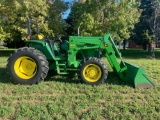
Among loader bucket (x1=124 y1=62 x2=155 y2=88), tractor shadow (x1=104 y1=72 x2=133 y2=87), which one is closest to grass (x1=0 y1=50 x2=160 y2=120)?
tractor shadow (x1=104 y1=72 x2=133 y2=87)

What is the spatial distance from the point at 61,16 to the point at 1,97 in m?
17.6

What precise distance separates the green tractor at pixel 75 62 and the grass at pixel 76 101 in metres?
0.25

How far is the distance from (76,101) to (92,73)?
135 cm

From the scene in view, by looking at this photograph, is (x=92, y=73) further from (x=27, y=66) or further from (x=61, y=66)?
(x=27, y=66)

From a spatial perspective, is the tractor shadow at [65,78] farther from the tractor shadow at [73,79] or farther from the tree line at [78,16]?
the tree line at [78,16]

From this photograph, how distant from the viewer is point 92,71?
6414 mm

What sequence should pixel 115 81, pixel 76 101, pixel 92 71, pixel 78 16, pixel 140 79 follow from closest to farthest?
pixel 76 101, pixel 140 79, pixel 92 71, pixel 115 81, pixel 78 16

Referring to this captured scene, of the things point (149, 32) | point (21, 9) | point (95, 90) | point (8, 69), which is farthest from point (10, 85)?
point (149, 32)

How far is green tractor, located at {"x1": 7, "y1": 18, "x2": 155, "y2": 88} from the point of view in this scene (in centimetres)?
635

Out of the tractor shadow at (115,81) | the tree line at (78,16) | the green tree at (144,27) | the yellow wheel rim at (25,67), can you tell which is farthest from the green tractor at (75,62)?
the green tree at (144,27)

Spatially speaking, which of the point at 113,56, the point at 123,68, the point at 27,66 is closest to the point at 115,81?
the point at 123,68

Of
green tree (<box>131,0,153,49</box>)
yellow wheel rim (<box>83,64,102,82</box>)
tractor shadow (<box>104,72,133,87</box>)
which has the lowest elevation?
tractor shadow (<box>104,72,133,87</box>)

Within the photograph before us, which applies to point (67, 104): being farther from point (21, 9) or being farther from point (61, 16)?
point (61, 16)

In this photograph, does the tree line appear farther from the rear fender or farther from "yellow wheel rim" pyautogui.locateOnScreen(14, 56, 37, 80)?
"yellow wheel rim" pyautogui.locateOnScreen(14, 56, 37, 80)
